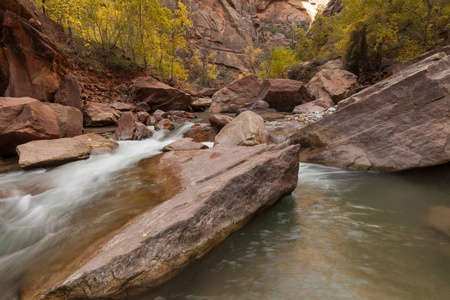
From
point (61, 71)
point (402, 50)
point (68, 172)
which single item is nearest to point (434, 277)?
point (68, 172)

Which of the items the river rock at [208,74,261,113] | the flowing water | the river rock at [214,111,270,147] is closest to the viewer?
the flowing water

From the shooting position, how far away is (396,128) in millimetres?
5055

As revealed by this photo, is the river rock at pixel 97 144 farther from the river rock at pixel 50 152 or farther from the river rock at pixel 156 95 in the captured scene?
the river rock at pixel 156 95

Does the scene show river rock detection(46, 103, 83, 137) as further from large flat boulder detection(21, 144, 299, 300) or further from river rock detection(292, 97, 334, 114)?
river rock detection(292, 97, 334, 114)

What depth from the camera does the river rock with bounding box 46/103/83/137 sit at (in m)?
7.34

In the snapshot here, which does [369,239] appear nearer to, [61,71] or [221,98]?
[61,71]

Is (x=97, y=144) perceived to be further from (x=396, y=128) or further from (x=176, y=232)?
(x=396, y=128)

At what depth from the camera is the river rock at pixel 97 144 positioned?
6759mm

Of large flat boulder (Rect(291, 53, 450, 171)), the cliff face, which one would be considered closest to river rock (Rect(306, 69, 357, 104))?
large flat boulder (Rect(291, 53, 450, 171))

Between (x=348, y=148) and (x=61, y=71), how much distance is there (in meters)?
12.0

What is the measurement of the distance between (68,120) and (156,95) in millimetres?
8917

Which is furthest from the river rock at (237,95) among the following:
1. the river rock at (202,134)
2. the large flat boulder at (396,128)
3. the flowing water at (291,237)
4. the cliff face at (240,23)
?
the cliff face at (240,23)

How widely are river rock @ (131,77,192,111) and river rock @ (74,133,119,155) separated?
8.84 metres

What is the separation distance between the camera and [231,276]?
222 cm
